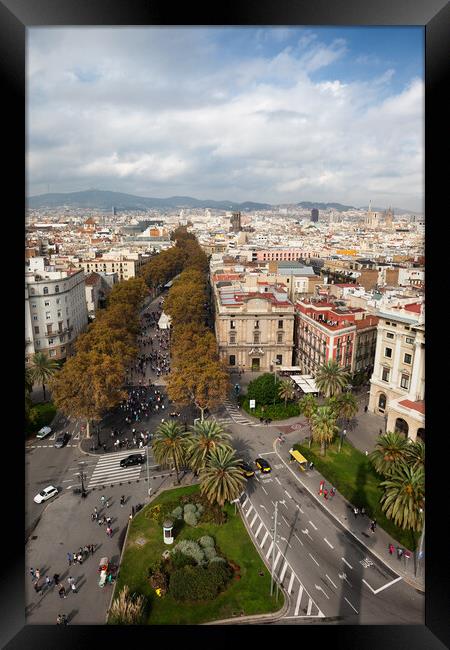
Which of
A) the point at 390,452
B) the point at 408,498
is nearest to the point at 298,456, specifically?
the point at 390,452

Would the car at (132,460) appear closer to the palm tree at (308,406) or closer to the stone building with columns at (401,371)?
the palm tree at (308,406)

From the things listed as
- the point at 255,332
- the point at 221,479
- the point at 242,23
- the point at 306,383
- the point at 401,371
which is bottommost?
the point at 221,479

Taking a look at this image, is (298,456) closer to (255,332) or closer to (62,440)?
(62,440)

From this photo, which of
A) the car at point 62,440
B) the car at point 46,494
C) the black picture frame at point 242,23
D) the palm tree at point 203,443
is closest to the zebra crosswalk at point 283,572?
the palm tree at point 203,443

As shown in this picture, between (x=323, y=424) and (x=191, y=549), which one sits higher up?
(x=323, y=424)

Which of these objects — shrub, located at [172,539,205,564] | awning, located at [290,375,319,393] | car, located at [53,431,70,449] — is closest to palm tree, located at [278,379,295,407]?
awning, located at [290,375,319,393]

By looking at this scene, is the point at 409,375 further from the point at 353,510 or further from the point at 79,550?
the point at 79,550
